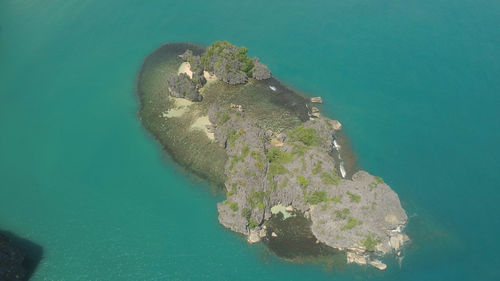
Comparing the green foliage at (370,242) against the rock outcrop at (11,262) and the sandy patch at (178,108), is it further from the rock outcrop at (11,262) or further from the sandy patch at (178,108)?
the rock outcrop at (11,262)

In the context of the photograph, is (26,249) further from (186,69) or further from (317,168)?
(186,69)

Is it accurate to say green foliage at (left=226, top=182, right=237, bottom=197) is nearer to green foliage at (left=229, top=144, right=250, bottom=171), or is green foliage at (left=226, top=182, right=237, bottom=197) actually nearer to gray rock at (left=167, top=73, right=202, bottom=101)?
green foliage at (left=229, top=144, right=250, bottom=171)

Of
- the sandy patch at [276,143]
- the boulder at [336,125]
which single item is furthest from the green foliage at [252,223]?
the boulder at [336,125]

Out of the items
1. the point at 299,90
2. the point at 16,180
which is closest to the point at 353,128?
the point at 299,90

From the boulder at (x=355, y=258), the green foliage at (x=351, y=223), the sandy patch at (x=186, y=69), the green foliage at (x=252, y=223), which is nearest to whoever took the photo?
the boulder at (x=355, y=258)

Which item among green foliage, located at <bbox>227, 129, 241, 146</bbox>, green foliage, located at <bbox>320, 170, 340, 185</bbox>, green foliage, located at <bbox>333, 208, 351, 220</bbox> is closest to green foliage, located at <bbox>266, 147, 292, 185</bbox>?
green foliage, located at <bbox>320, 170, 340, 185</bbox>
